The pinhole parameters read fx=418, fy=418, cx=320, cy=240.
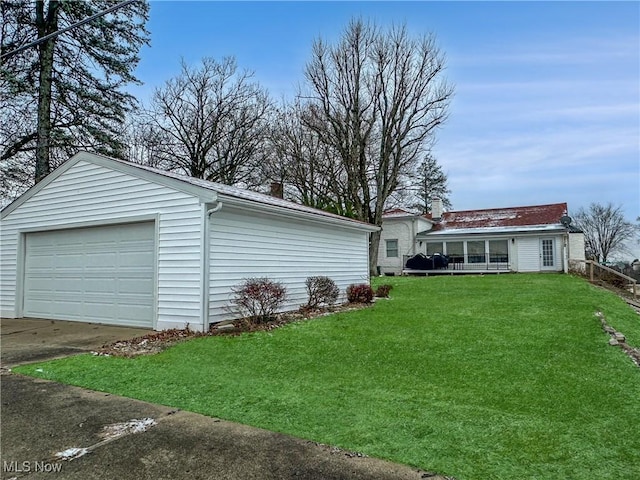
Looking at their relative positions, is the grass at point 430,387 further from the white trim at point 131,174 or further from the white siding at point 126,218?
the white trim at point 131,174

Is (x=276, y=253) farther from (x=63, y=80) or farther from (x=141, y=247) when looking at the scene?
(x=63, y=80)

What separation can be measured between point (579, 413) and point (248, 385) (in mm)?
3391

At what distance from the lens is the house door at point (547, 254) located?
2403cm

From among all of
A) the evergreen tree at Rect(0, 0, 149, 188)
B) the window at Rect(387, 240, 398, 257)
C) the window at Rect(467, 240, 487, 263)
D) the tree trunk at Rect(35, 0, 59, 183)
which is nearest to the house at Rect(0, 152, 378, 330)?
the tree trunk at Rect(35, 0, 59, 183)

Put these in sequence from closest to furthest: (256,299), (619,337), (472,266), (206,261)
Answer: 1. (619,337)
2. (206,261)
3. (256,299)
4. (472,266)

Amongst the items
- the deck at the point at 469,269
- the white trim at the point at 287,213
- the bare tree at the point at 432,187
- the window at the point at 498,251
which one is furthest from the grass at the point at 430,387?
the bare tree at the point at 432,187

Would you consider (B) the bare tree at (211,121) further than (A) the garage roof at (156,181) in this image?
Yes

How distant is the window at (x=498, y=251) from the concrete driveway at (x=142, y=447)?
24.6 metres

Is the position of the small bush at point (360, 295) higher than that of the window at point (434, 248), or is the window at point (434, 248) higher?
the window at point (434, 248)

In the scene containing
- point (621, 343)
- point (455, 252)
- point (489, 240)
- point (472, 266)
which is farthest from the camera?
point (455, 252)

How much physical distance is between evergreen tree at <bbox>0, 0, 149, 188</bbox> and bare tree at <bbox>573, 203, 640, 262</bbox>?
4354cm

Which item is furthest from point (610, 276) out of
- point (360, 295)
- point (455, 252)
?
point (360, 295)

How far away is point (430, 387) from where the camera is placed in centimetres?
475

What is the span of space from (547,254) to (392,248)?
938cm
